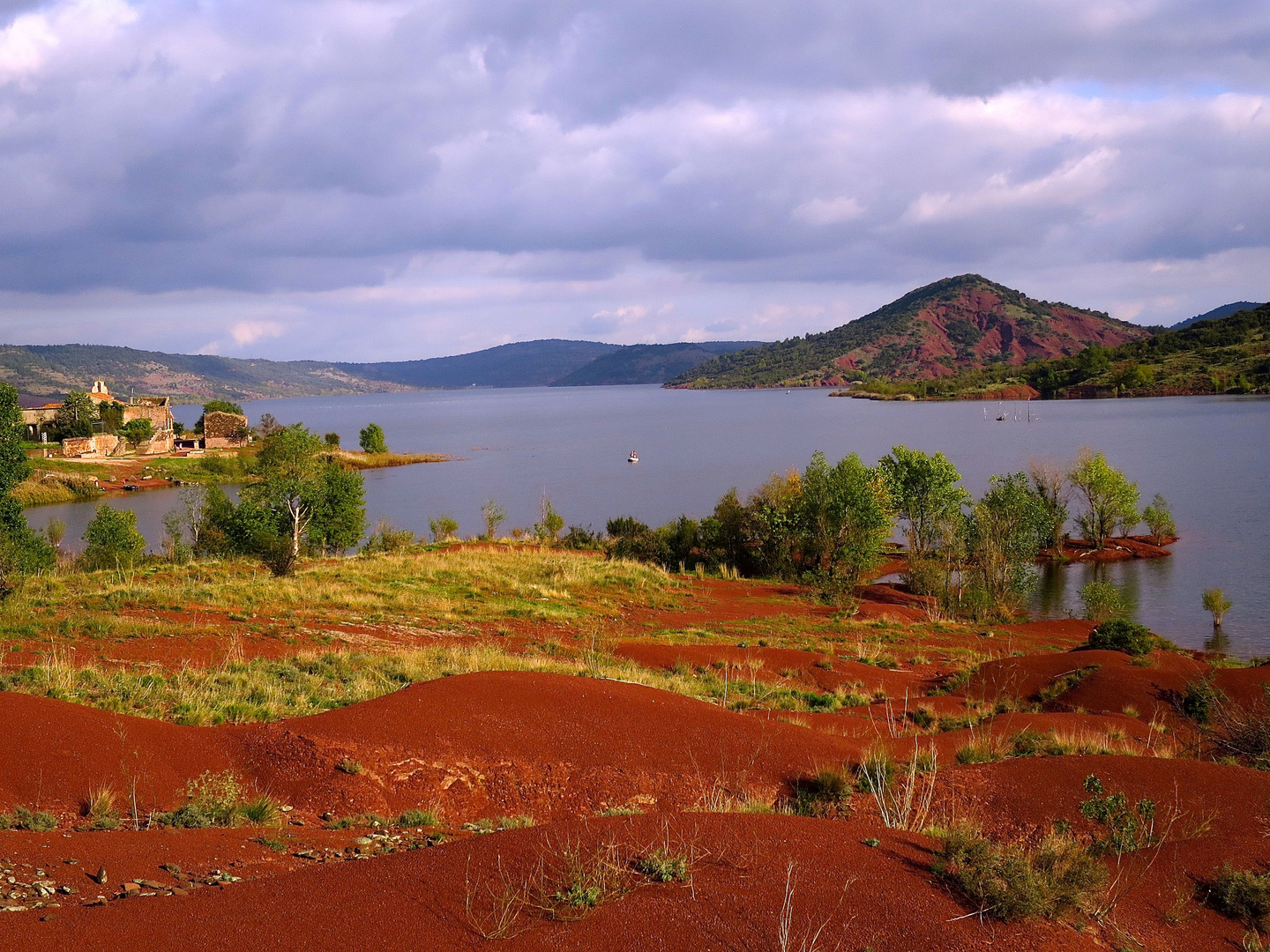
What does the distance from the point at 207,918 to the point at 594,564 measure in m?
28.3

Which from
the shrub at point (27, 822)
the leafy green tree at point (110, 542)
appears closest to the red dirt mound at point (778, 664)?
the shrub at point (27, 822)

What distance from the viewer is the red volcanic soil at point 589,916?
495cm

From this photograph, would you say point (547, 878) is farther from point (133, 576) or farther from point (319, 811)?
point (133, 576)

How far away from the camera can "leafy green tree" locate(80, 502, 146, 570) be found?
32.8 metres

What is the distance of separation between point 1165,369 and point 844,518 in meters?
154

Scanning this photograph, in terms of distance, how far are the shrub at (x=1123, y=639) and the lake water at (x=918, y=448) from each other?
39.1 feet

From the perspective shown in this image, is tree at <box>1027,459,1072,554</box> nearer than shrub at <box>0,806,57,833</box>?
No

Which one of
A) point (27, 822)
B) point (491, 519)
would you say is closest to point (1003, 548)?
point (491, 519)

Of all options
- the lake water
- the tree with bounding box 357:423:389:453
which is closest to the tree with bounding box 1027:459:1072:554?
the lake water

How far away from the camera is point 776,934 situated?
509cm

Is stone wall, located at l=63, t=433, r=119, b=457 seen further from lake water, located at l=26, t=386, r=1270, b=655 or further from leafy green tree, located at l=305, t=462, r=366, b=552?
leafy green tree, located at l=305, t=462, r=366, b=552

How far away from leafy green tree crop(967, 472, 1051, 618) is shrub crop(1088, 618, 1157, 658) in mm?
11727

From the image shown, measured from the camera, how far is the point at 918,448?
295ft

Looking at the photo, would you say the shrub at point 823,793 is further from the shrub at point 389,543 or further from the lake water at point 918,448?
the shrub at point 389,543
